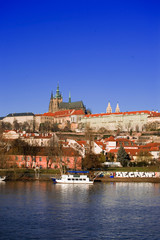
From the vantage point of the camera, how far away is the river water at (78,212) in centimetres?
2302

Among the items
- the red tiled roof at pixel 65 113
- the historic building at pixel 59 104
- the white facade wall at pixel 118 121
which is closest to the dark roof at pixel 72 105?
the historic building at pixel 59 104

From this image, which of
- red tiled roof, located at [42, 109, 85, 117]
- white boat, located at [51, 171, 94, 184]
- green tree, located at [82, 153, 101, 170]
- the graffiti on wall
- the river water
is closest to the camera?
the river water

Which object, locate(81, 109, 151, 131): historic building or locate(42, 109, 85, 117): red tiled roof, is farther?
locate(42, 109, 85, 117): red tiled roof

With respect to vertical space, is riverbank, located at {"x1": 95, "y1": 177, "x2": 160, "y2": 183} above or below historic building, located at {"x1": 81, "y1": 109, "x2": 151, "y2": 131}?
below

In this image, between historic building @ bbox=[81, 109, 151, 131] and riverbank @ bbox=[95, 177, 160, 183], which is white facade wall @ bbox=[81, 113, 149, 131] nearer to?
historic building @ bbox=[81, 109, 151, 131]

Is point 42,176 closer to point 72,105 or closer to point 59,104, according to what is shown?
point 72,105

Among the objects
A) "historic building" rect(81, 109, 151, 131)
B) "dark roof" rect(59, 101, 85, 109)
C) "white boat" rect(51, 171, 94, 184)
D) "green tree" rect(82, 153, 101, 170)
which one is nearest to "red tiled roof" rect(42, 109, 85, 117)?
"historic building" rect(81, 109, 151, 131)

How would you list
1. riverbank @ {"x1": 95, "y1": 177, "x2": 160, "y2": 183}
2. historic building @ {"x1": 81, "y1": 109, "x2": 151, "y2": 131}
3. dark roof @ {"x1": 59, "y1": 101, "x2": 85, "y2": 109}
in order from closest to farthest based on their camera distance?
riverbank @ {"x1": 95, "y1": 177, "x2": 160, "y2": 183}, historic building @ {"x1": 81, "y1": 109, "x2": 151, "y2": 131}, dark roof @ {"x1": 59, "y1": 101, "x2": 85, "y2": 109}

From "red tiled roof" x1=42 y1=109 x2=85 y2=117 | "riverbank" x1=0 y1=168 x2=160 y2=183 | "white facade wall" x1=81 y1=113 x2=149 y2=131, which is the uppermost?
"red tiled roof" x1=42 y1=109 x2=85 y2=117

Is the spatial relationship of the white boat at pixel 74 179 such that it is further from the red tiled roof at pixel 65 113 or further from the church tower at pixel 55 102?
the church tower at pixel 55 102

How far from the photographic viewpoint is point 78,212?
28.2m

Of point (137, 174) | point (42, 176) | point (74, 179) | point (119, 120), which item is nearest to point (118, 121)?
point (119, 120)

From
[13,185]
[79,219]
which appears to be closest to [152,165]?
[13,185]

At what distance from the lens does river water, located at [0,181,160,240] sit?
75.5ft
